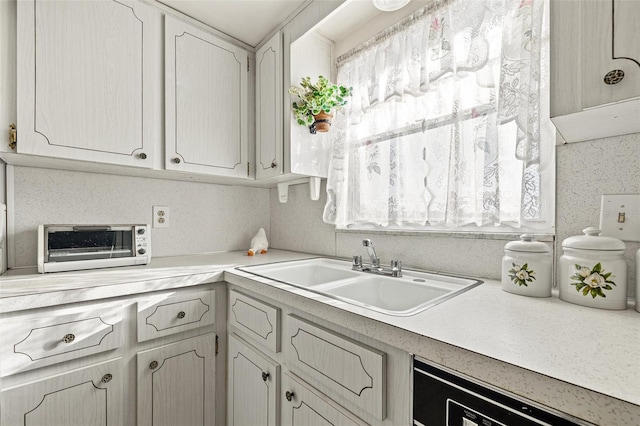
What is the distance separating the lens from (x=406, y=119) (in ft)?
4.57

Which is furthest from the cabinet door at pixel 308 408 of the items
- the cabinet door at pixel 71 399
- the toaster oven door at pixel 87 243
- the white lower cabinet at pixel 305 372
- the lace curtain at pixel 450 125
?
the toaster oven door at pixel 87 243

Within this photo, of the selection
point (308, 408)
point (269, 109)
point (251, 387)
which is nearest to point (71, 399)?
point (251, 387)

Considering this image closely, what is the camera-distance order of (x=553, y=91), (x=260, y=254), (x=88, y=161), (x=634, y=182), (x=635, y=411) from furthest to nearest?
1. (x=260, y=254)
2. (x=88, y=161)
3. (x=634, y=182)
4. (x=553, y=91)
5. (x=635, y=411)

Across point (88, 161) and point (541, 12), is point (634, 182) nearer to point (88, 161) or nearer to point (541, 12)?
point (541, 12)

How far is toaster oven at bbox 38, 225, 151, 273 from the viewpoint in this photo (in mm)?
1279

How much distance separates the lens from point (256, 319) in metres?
1.16

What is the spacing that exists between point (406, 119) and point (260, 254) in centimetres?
125

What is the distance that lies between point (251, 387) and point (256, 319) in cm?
31

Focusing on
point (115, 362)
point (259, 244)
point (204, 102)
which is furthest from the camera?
point (259, 244)

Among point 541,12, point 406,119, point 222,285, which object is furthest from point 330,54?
point 222,285

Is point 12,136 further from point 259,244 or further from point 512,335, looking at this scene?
point 512,335

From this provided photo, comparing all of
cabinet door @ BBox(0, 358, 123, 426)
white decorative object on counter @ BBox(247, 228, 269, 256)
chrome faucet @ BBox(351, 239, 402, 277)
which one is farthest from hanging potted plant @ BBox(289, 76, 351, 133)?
cabinet door @ BBox(0, 358, 123, 426)

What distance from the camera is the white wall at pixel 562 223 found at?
848 millimetres

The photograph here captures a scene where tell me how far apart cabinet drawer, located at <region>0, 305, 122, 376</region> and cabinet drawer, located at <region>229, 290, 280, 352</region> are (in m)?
0.44
